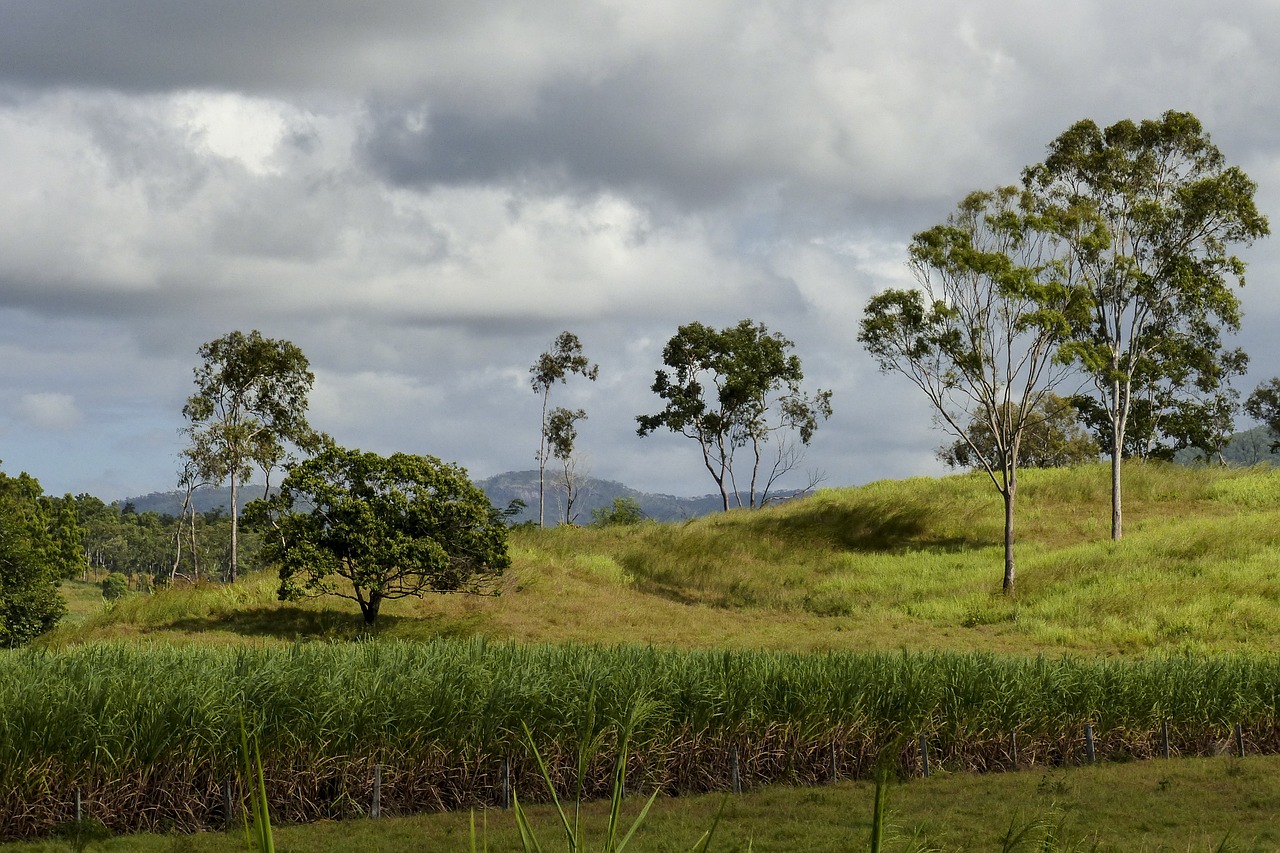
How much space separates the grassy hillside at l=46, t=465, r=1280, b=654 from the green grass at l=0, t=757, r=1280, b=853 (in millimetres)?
11033

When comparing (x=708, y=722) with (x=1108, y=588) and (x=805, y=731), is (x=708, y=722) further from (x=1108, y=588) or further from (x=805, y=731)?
(x=1108, y=588)

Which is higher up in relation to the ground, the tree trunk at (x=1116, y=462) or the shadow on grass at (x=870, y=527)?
the tree trunk at (x=1116, y=462)

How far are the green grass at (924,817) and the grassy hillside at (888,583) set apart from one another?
1103cm

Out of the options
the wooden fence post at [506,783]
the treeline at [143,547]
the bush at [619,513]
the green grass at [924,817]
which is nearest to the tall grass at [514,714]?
the wooden fence post at [506,783]

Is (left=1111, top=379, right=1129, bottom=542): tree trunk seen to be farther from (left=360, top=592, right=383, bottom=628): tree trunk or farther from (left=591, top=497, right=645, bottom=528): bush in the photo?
(left=591, top=497, right=645, bottom=528): bush

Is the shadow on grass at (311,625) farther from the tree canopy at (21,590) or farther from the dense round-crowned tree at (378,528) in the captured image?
the tree canopy at (21,590)

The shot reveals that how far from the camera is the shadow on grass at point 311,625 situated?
2803cm

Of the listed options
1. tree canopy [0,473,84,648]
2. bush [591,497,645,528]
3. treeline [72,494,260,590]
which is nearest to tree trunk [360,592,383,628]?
tree canopy [0,473,84,648]

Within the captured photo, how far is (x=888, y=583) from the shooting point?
36.6 metres

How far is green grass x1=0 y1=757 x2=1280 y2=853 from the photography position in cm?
1140

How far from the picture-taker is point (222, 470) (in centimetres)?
5238

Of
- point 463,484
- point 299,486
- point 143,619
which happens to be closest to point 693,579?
point 463,484

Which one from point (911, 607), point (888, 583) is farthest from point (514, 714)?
point (888, 583)

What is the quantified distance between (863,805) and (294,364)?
40586 mm
